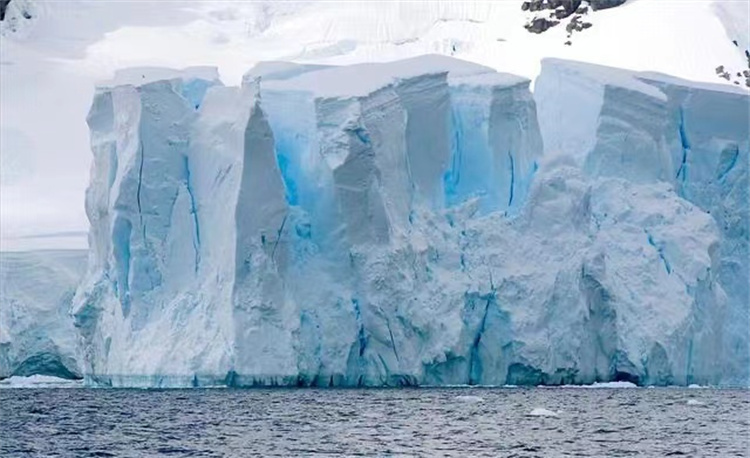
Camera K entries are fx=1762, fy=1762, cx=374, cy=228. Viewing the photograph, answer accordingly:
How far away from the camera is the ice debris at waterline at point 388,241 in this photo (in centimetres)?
2748

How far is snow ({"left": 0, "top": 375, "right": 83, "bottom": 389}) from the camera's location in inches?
1303

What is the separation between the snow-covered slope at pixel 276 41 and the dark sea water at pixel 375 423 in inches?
745

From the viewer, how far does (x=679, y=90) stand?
31969 millimetres

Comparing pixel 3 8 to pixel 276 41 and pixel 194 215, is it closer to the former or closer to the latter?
pixel 276 41

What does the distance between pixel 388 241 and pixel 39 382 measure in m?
9.74

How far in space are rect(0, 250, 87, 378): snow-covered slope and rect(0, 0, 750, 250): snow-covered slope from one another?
12766 mm

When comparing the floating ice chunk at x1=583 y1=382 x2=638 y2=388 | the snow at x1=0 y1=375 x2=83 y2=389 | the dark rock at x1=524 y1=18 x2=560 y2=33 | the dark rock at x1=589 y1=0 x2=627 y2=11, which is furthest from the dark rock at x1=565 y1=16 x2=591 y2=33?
the floating ice chunk at x1=583 y1=382 x2=638 y2=388

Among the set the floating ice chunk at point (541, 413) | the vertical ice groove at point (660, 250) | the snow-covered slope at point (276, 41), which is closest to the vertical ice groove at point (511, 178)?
the vertical ice groove at point (660, 250)

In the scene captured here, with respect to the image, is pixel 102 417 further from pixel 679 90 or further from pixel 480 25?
pixel 480 25

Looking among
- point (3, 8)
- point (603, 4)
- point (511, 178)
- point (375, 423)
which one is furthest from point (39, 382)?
point (603, 4)

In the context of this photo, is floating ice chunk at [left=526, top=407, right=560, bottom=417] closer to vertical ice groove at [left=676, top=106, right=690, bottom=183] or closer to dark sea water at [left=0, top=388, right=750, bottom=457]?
dark sea water at [left=0, top=388, right=750, bottom=457]

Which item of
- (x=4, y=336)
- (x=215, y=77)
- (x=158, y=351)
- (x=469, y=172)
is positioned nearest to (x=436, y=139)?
(x=469, y=172)

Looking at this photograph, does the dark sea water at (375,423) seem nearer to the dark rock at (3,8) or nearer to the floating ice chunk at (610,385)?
the floating ice chunk at (610,385)

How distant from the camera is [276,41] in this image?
5181 cm
